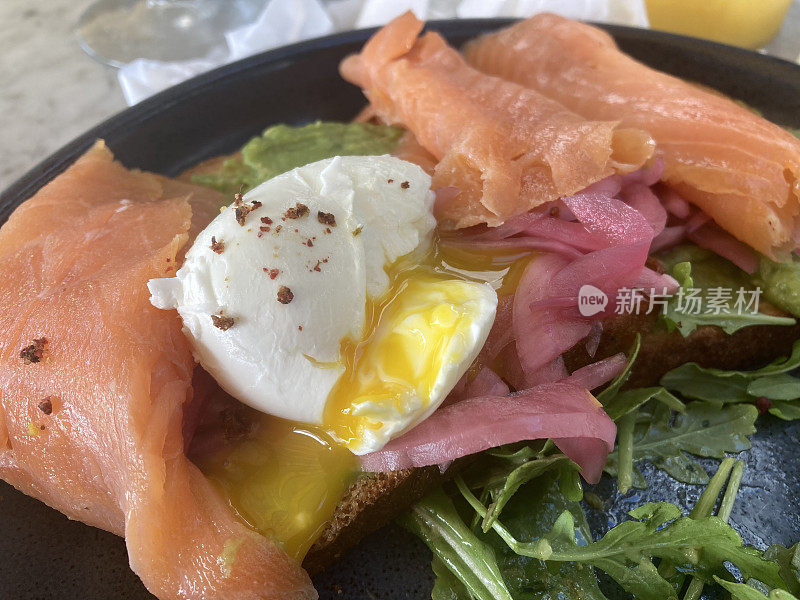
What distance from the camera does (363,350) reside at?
1742 millimetres

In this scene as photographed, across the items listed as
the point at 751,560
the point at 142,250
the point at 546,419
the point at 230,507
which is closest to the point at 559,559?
the point at 546,419

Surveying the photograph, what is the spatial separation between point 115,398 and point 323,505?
614mm

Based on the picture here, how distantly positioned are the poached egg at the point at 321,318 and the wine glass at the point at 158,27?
305 centimetres

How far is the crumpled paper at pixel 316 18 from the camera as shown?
340 centimetres

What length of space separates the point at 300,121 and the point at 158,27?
6.62ft

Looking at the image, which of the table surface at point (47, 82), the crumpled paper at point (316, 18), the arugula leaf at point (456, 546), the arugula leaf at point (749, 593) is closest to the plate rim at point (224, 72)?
the crumpled paper at point (316, 18)

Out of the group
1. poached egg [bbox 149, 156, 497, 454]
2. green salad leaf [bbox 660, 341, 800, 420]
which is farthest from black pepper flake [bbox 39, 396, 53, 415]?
green salad leaf [bbox 660, 341, 800, 420]

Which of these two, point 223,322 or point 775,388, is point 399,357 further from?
point 775,388

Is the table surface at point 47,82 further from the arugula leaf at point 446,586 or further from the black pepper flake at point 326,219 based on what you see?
the arugula leaf at point 446,586

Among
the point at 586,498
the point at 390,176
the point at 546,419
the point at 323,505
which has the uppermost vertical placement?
the point at 390,176

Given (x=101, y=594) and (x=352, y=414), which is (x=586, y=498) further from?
(x=101, y=594)

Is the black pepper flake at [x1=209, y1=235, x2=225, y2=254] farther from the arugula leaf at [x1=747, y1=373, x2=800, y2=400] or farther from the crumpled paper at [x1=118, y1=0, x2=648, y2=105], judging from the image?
the crumpled paper at [x1=118, y1=0, x2=648, y2=105]

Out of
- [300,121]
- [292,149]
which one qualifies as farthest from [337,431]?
[300,121]

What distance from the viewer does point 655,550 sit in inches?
67.1
